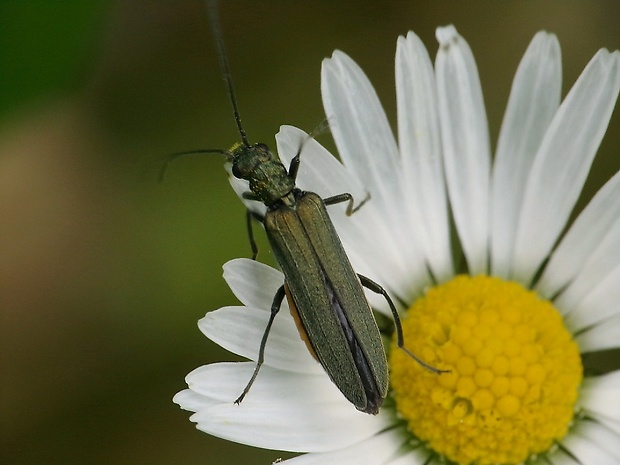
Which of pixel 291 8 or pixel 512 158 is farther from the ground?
pixel 291 8

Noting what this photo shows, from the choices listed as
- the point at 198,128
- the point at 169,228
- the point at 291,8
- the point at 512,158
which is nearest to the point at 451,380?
the point at 512,158

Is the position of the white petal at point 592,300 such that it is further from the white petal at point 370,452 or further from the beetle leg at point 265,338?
the beetle leg at point 265,338

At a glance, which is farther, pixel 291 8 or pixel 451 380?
pixel 291 8

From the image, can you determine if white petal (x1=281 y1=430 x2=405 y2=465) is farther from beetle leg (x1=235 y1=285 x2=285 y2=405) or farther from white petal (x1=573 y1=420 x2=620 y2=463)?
white petal (x1=573 y1=420 x2=620 y2=463)

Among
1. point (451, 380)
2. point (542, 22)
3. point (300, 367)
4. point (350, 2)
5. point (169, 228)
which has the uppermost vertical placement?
point (350, 2)

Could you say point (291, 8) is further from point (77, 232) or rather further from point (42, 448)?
point (42, 448)

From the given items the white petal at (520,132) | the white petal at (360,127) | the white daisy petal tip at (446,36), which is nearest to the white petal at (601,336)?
the white petal at (520,132)

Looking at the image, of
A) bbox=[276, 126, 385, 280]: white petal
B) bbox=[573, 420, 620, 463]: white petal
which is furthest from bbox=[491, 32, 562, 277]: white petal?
bbox=[573, 420, 620, 463]: white petal
